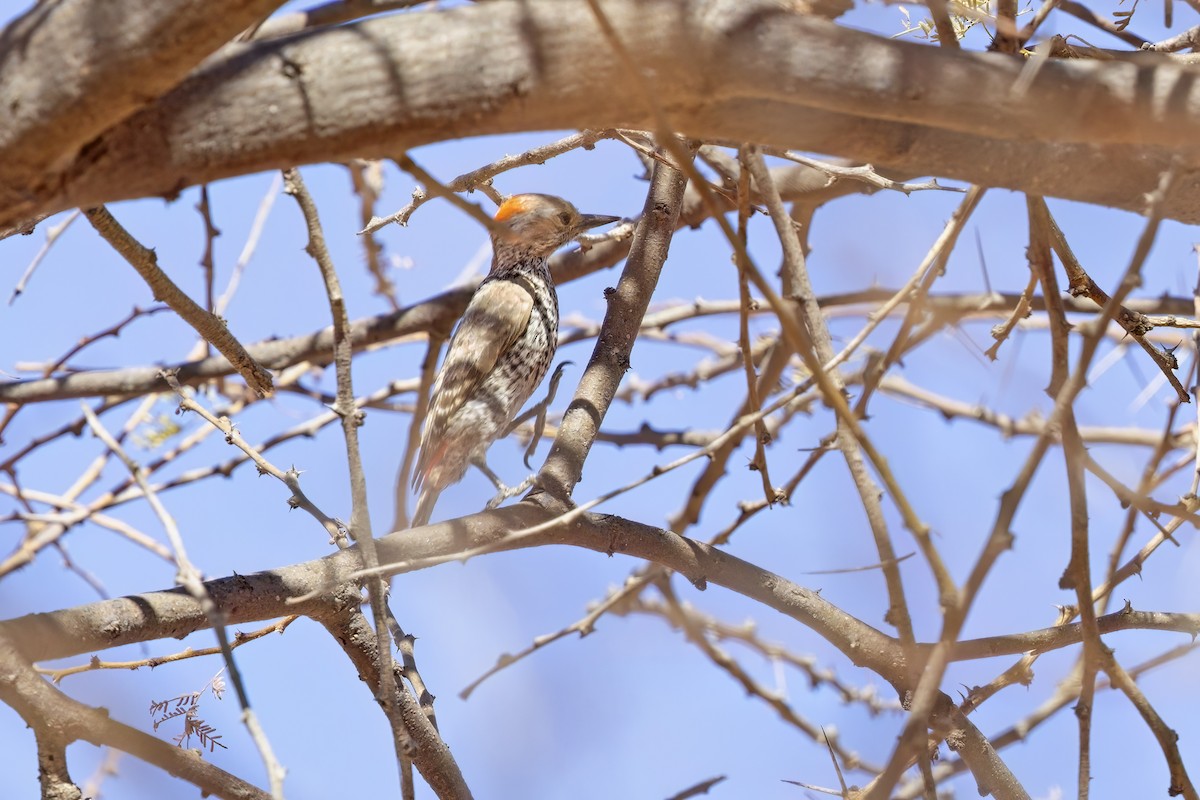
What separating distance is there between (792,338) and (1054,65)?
722mm

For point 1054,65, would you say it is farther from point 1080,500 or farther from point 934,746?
point 934,746

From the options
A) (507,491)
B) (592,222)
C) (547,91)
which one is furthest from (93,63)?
(592,222)

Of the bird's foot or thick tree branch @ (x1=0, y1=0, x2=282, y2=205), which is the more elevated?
the bird's foot

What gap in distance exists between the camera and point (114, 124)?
158cm

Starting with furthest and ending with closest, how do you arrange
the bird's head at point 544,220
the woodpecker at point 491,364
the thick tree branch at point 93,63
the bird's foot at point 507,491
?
the bird's head at point 544,220
the woodpecker at point 491,364
the bird's foot at point 507,491
the thick tree branch at point 93,63

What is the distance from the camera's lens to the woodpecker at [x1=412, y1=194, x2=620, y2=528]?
4.88 meters

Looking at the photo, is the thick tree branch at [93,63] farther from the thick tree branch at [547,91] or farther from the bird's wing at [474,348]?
the bird's wing at [474,348]

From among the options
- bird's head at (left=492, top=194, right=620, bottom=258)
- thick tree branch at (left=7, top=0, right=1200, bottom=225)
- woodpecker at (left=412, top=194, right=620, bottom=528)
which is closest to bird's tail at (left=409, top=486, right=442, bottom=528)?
woodpecker at (left=412, top=194, right=620, bottom=528)

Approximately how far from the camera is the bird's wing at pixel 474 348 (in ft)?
16.0

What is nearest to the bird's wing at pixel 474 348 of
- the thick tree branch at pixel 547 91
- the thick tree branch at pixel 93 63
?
the thick tree branch at pixel 547 91

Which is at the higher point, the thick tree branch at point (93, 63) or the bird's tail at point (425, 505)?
the bird's tail at point (425, 505)

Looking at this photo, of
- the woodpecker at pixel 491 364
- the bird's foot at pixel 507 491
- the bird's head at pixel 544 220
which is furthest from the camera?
the bird's head at pixel 544 220

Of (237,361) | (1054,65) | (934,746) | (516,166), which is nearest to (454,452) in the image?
(516,166)

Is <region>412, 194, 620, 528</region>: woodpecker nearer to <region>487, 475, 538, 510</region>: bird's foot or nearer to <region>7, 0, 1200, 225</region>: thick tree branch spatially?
A: <region>487, 475, 538, 510</region>: bird's foot
